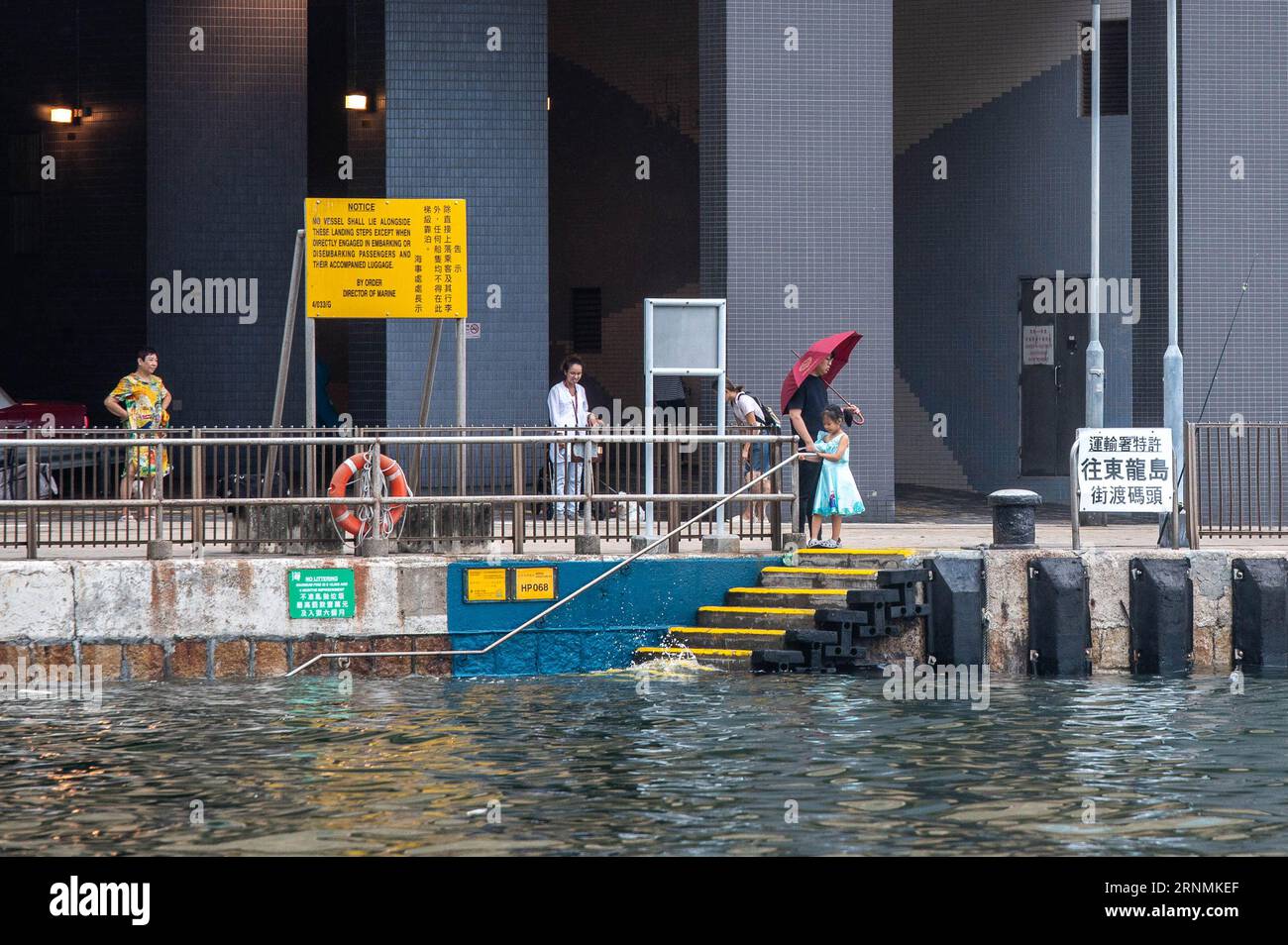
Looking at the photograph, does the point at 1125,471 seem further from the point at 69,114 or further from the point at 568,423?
the point at 69,114

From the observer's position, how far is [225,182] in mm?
26125

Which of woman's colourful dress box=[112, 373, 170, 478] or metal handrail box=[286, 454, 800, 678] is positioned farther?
woman's colourful dress box=[112, 373, 170, 478]

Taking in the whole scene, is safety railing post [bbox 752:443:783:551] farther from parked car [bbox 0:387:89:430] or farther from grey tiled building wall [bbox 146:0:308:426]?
grey tiled building wall [bbox 146:0:308:426]

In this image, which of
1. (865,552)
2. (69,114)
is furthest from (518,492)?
(69,114)

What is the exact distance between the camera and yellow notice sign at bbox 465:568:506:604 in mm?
15945

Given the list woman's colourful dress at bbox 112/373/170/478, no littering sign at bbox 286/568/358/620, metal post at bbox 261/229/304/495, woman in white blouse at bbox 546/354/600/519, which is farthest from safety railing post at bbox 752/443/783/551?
woman's colourful dress at bbox 112/373/170/478

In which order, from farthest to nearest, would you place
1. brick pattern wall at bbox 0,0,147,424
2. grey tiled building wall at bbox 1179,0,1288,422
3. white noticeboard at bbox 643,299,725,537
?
brick pattern wall at bbox 0,0,147,424
grey tiled building wall at bbox 1179,0,1288,422
white noticeboard at bbox 643,299,725,537

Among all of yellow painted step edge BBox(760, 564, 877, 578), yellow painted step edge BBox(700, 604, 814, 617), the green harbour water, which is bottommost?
the green harbour water

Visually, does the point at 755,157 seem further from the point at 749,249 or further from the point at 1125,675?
the point at 1125,675

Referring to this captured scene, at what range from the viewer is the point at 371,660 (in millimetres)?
15797

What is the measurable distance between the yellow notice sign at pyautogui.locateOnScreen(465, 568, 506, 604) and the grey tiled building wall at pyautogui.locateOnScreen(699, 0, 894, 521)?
20.8 feet

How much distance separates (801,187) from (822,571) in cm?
686

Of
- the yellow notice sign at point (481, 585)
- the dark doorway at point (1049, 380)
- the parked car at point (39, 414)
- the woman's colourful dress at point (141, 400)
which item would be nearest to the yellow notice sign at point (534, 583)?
the yellow notice sign at point (481, 585)

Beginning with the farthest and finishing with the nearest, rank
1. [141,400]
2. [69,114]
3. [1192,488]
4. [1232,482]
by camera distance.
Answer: [69,114] → [141,400] → [1232,482] → [1192,488]
